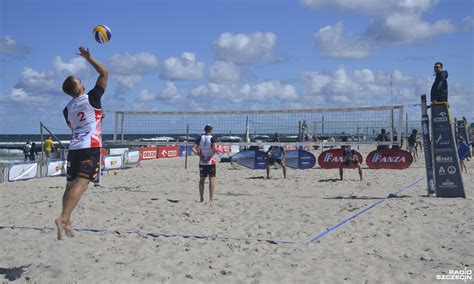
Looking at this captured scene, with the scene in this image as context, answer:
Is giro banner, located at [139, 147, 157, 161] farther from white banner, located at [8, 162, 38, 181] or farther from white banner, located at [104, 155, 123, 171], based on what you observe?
white banner, located at [8, 162, 38, 181]

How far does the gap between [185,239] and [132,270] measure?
1244 mm

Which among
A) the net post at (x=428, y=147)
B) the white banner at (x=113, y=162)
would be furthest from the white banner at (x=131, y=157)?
the net post at (x=428, y=147)

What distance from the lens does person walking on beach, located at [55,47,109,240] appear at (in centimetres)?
403

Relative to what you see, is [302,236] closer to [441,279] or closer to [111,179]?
[441,279]

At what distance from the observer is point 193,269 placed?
4254 millimetres

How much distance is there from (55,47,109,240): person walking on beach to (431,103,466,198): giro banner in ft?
20.2

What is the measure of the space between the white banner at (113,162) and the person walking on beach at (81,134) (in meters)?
12.4

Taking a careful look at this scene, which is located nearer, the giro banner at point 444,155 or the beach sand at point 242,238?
the beach sand at point 242,238

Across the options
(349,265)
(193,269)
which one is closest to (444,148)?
(349,265)

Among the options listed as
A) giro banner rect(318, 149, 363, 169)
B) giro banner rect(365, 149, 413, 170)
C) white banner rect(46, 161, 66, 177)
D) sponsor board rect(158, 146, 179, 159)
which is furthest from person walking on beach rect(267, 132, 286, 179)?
sponsor board rect(158, 146, 179, 159)

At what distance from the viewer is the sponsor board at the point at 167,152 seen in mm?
27234

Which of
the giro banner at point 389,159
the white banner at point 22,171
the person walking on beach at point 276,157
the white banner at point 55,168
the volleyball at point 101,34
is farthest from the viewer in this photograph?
the white banner at point 55,168

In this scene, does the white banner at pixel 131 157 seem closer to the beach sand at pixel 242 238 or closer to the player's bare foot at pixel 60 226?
the beach sand at pixel 242 238

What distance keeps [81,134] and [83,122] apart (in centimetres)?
10
